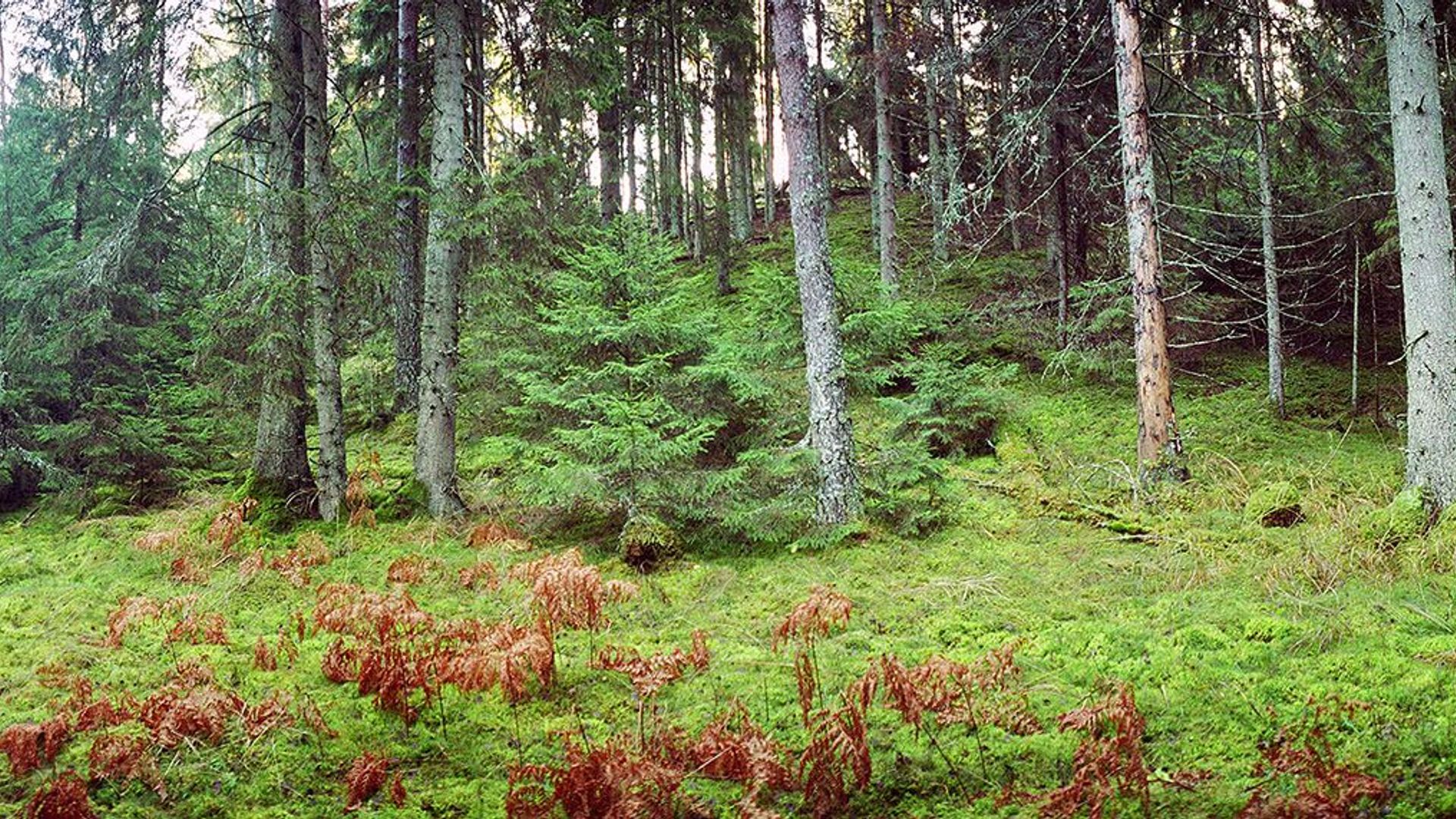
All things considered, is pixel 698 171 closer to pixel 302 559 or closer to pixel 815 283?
pixel 815 283

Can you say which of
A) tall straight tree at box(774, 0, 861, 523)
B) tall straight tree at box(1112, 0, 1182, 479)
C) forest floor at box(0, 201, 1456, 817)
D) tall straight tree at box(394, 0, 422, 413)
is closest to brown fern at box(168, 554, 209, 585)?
forest floor at box(0, 201, 1456, 817)

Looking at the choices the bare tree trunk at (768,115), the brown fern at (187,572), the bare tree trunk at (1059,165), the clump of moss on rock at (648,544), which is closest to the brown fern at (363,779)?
the clump of moss on rock at (648,544)

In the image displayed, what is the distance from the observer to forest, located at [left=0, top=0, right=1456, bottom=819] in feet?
12.5

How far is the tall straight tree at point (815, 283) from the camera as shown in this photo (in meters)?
8.09

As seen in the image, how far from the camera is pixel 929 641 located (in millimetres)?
5332

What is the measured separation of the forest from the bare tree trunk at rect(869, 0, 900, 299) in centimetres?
27

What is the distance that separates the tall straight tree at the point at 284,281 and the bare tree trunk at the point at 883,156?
11.5 meters

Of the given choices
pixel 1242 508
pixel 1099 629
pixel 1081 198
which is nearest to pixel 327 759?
pixel 1099 629

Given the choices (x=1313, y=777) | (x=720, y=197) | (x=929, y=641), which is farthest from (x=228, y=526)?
(x=720, y=197)

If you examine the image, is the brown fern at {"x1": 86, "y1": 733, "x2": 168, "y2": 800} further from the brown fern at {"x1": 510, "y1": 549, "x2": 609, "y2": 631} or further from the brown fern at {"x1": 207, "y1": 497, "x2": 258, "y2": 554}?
the brown fern at {"x1": 207, "y1": 497, "x2": 258, "y2": 554}

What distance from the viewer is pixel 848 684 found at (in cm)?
454

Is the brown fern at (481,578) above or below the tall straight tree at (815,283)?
below

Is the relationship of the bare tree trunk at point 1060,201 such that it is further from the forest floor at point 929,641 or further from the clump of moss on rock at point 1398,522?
the clump of moss on rock at point 1398,522

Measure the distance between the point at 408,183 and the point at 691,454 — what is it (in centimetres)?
723
